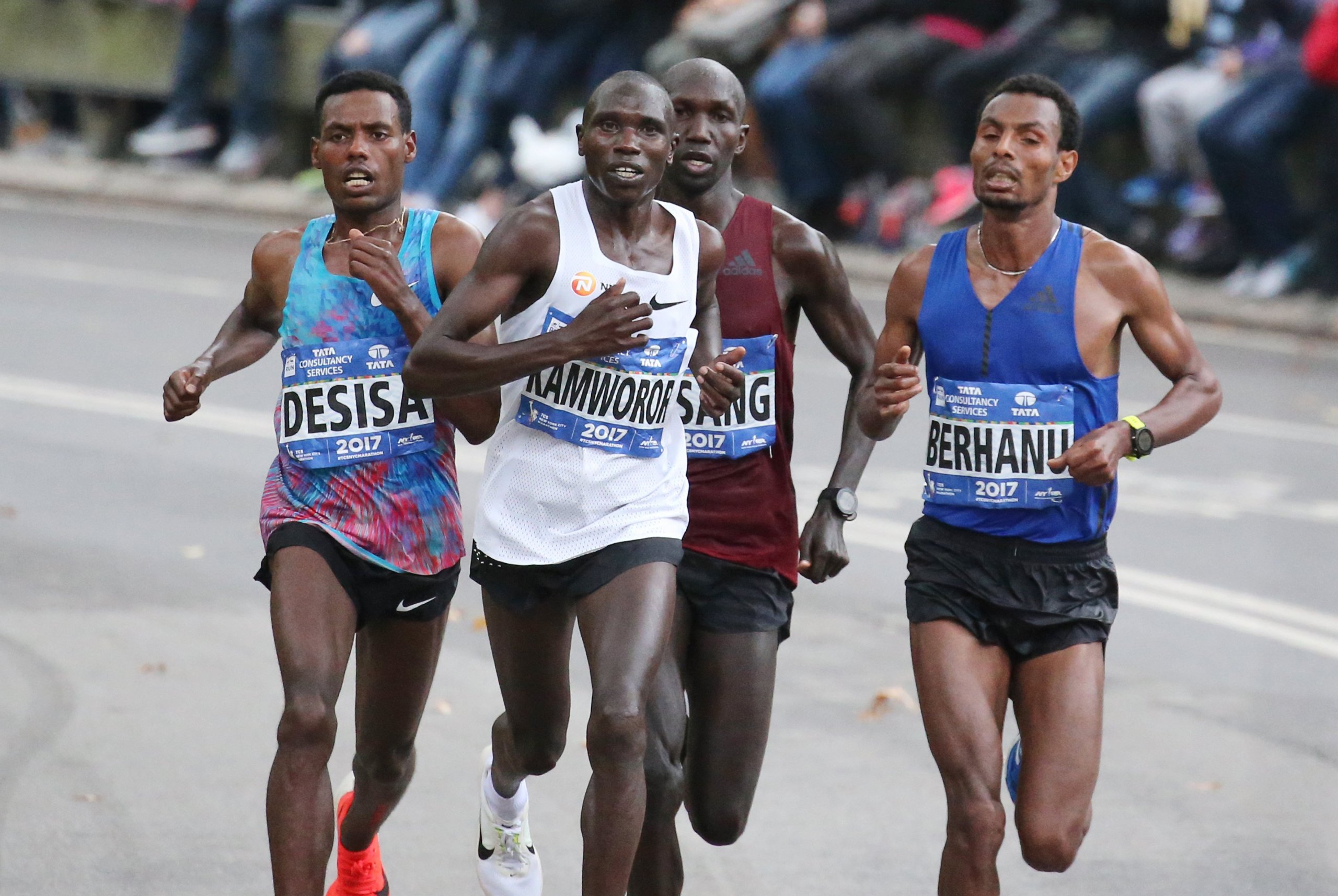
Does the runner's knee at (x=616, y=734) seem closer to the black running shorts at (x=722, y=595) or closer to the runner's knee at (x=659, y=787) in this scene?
the runner's knee at (x=659, y=787)

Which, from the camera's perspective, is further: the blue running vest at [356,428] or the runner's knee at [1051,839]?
the blue running vest at [356,428]

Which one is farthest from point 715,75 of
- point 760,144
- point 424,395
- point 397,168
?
point 760,144

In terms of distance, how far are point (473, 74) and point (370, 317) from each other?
1399cm

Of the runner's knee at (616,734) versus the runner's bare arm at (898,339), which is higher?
the runner's bare arm at (898,339)

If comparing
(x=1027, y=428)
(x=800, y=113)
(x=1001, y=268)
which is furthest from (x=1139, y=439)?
(x=800, y=113)

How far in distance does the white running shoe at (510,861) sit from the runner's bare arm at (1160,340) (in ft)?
5.87

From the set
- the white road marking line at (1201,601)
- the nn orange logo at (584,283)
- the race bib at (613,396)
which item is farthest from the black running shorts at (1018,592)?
the white road marking line at (1201,601)

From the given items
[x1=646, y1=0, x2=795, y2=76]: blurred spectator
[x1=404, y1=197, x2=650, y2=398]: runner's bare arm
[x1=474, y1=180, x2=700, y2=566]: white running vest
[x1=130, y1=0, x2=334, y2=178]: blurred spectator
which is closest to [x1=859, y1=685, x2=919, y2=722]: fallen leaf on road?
[x1=474, y1=180, x2=700, y2=566]: white running vest

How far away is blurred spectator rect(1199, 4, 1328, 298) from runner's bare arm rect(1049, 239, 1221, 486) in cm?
984

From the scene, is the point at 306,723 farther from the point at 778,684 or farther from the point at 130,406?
the point at 130,406

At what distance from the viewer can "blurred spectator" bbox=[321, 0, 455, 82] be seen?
19.4m

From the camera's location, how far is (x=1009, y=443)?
533 centimetres

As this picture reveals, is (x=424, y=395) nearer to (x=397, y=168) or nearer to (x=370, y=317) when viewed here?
(x=370, y=317)

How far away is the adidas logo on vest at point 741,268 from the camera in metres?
5.84
